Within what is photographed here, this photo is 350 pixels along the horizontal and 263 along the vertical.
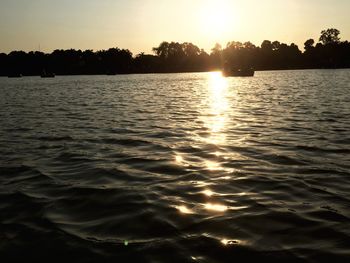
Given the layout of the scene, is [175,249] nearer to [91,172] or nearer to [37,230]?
[37,230]

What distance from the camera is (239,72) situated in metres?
111

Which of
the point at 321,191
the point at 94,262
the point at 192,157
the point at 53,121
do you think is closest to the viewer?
the point at 94,262

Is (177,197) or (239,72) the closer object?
(177,197)

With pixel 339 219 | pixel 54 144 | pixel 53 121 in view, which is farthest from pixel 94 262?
pixel 53 121

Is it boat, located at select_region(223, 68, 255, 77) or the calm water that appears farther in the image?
boat, located at select_region(223, 68, 255, 77)

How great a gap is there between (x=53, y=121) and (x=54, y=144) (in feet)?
24.3

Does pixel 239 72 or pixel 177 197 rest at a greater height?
pixel 177 197

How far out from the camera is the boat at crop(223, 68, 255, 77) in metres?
110

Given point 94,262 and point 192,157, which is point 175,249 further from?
point 192,157

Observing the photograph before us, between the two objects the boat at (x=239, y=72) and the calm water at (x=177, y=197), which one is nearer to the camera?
the calm water at (x=177, y=197)

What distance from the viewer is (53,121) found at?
20.3 m

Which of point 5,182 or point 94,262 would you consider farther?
point 5,182

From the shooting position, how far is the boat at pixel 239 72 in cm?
10981

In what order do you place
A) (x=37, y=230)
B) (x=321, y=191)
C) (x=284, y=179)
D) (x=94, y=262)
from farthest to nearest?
(x=284, y=179)
(x=321, y=191)
(x=37, y=230)
(x=94, y=262)
